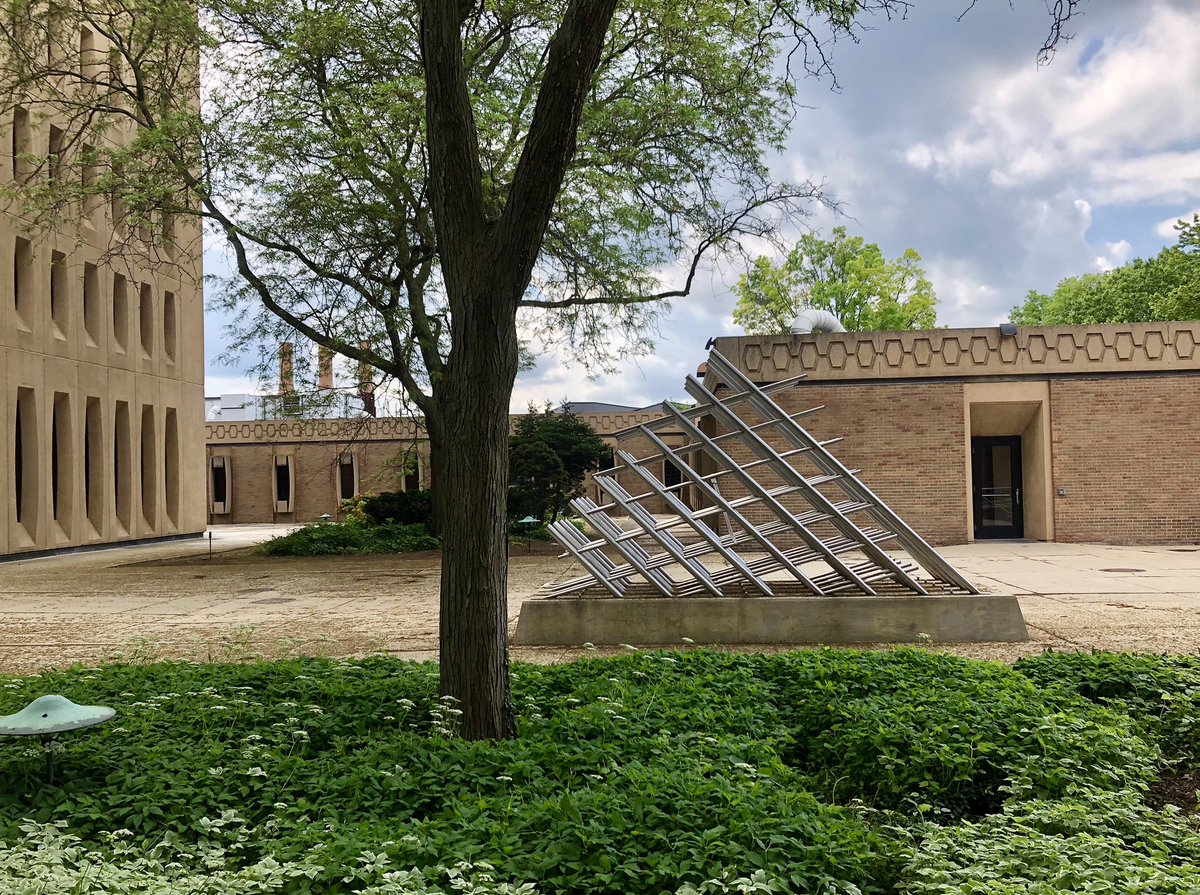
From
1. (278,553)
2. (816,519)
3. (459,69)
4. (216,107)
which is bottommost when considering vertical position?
(278,553)

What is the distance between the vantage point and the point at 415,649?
8383mm

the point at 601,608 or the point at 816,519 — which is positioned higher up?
the point at 816,519

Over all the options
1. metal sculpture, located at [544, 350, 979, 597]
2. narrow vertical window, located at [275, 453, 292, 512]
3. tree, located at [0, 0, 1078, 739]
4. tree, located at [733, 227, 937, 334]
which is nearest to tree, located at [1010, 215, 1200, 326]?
tree, located at [733, 227, 937, 334]

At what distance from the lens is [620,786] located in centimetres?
377

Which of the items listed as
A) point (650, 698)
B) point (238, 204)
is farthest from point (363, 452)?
point (650, 698)

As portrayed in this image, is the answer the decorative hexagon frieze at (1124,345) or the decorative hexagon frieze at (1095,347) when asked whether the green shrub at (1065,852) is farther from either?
the decorative hexagon frieze at (1124,345)

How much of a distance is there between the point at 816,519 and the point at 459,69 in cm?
509

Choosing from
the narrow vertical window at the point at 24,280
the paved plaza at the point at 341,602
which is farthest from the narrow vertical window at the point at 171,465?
the paved plaza at the point at 341,602

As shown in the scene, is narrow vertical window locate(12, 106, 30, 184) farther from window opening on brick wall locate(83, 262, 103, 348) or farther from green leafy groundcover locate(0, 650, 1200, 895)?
green leafy groundcover locate(0, 650, 1200, 895)

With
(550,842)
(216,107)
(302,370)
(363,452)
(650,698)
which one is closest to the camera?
(550,842)

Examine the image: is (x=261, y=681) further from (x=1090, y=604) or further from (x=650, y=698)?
(x=1090, y=604)

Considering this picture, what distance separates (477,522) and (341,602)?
8.42 m

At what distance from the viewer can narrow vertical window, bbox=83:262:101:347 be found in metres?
24.6

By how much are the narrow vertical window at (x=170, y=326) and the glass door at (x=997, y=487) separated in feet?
→ 79.8
